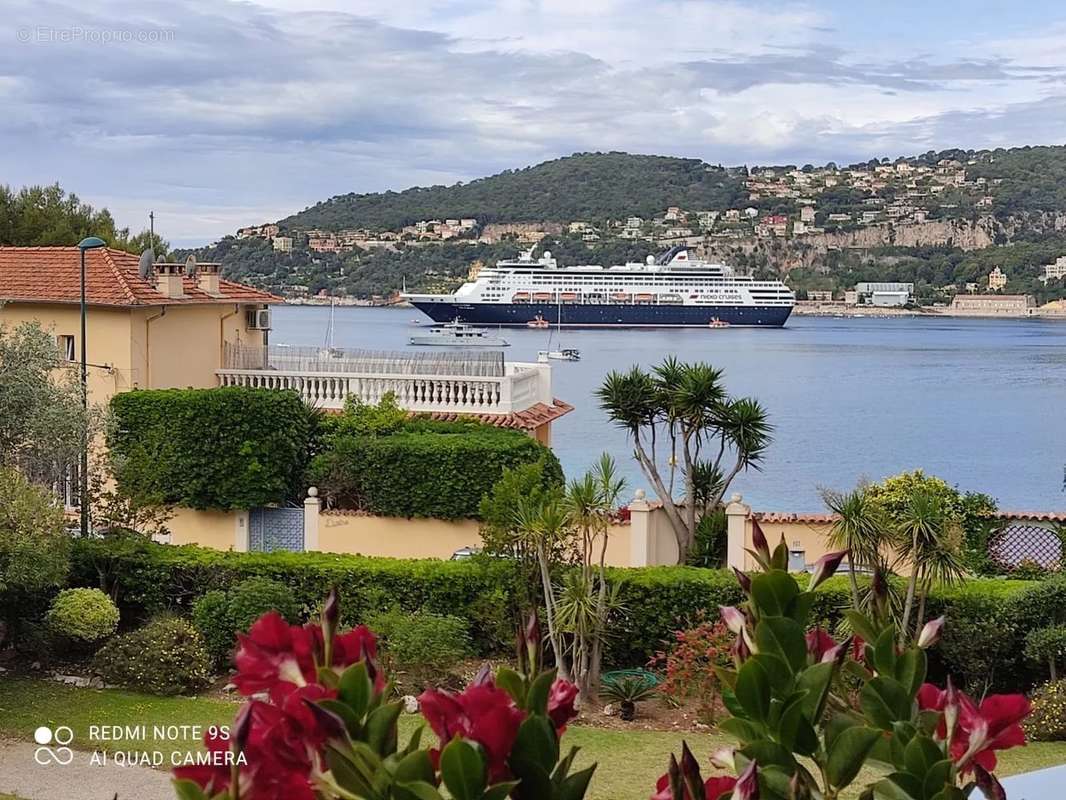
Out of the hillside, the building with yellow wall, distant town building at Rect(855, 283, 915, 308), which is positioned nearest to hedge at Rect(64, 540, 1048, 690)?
the building with yellow wall

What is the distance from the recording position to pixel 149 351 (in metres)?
15.6

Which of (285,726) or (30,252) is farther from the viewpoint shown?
(30,252)

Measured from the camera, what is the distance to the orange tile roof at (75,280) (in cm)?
1509

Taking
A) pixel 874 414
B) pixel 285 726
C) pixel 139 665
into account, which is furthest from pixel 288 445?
pixel 874 414

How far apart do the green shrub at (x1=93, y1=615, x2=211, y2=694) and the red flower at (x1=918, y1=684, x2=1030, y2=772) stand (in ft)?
29.2

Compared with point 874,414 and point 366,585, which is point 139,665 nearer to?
point 366,585

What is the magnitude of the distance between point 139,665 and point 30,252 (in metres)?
8.04

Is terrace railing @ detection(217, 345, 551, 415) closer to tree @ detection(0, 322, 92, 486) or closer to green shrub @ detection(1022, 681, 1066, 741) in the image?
tree @ detection(0, 322, 92, 486)

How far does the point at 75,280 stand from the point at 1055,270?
123 meters

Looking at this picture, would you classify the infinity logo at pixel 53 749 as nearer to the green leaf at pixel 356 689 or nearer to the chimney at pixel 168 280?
the green leaf at pixel 356 689

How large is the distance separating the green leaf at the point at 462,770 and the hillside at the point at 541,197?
127m

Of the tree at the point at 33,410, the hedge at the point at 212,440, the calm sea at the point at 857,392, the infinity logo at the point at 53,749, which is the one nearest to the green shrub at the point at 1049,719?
the calm sea at the point at 857,392

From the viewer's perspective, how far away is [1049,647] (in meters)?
9.58

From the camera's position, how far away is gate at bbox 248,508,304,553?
14.9 m
